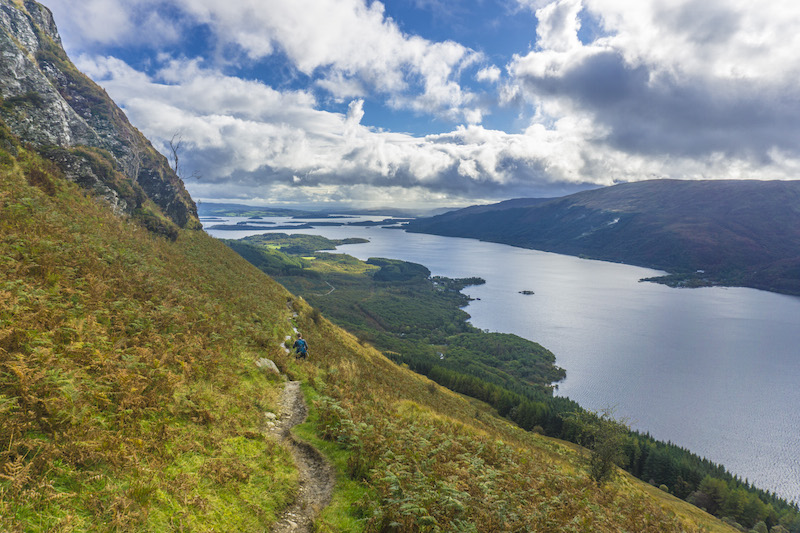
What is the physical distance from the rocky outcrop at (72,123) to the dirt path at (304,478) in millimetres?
33555

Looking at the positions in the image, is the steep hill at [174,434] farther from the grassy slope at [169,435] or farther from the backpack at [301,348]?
the backpack at [301,348]

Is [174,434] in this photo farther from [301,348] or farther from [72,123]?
[72,123]

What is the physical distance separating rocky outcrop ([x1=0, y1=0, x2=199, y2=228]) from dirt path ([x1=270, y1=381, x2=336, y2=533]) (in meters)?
33.6

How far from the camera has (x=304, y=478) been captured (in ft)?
35.5

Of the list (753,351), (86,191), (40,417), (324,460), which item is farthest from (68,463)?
(753,351)

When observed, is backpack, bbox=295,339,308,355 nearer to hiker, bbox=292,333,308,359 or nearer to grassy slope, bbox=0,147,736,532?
hiker, bbox=292,333,308,359

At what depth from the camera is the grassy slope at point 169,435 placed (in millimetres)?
6934

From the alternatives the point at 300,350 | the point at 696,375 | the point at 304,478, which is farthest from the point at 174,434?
the point at 696,375

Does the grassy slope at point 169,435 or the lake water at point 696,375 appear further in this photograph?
the lake water at point 696,375

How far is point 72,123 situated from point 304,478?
53539mm

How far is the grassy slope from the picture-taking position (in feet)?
22.7

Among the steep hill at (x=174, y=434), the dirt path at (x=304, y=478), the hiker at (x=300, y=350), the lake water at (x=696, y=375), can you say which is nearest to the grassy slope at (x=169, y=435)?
the steep hill at (x=174, y=434)

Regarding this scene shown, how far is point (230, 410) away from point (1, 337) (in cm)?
658

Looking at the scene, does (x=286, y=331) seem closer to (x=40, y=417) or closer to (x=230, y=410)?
(x=230, y=410)
